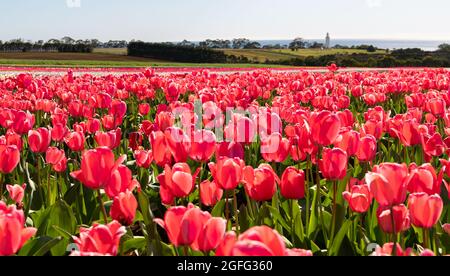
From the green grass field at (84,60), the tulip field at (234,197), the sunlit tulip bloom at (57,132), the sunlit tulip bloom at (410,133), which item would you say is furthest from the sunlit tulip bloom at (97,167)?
the green grass field at (84,60)

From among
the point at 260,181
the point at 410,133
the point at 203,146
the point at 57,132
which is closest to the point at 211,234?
the point at 260,181

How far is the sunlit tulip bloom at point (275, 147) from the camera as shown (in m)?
2.76

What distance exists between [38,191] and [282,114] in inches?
83.4

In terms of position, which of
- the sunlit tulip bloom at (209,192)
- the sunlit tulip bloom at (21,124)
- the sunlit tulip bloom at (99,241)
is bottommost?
the sunlit tulip bloom at (209,192)

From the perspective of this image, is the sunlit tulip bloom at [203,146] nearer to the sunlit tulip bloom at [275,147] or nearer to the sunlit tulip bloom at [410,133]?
the sunlit tulip bloom at [275,147]

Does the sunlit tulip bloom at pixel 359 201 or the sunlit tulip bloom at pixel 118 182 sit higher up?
the sunlit tulip bloom at pixel 118 182

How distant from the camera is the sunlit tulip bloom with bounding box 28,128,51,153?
315cm

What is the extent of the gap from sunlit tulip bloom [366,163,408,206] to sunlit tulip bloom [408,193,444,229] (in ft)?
0.16

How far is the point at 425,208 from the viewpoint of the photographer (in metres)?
1.77

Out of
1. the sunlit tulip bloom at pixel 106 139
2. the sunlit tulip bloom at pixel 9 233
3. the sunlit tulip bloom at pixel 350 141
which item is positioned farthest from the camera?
the sunlit tulip bloom at pixel 106 139

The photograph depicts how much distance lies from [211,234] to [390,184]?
655mm

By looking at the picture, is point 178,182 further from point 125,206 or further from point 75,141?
point 75,141

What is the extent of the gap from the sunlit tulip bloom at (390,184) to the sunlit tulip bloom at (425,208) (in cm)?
5

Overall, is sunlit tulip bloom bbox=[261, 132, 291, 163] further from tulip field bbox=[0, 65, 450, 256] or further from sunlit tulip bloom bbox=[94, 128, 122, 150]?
sunlit tulip bloom bbox=[94, 128, 122, 150]
